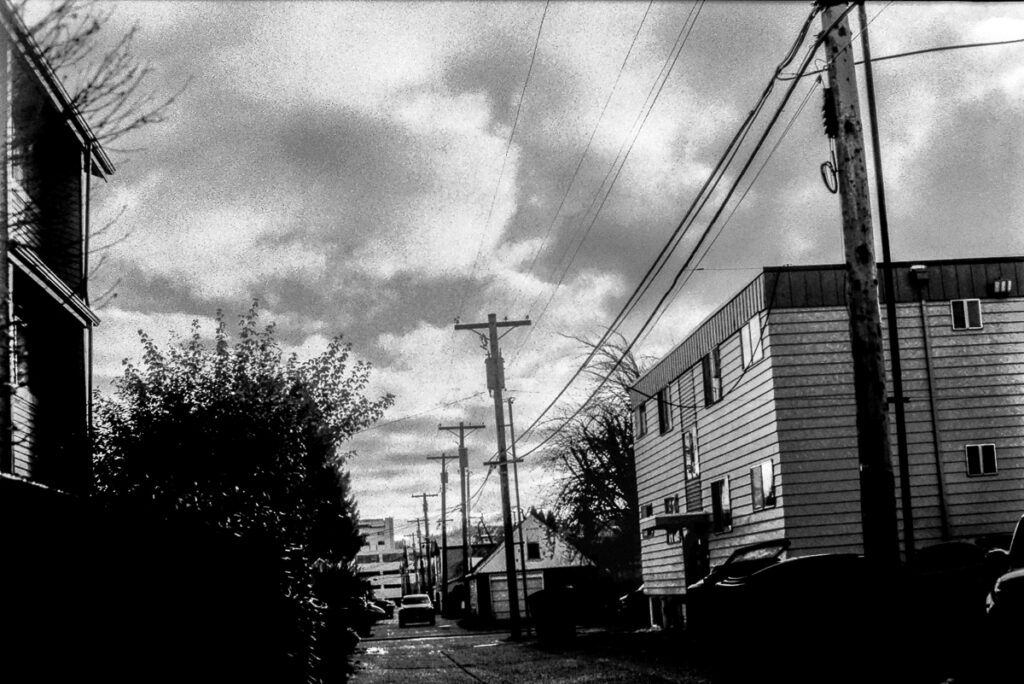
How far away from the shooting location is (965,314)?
2328 cm

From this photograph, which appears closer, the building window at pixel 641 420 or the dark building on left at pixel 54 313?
the dark building on left at pixel 54 313

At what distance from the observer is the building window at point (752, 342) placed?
23.6 m

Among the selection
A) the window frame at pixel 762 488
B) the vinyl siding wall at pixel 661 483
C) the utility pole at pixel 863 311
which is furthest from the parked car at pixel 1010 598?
the vinyl siding wall at pixel 661 483

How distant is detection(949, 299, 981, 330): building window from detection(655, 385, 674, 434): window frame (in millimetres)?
9567

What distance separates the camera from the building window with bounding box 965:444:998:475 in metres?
22.9

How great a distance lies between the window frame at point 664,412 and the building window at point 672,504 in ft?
6.27

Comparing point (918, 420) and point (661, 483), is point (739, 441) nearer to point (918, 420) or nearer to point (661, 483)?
point (918, 420)

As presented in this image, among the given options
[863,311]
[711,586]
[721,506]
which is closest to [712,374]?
[721,506]

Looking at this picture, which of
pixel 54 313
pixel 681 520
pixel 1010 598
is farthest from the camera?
pixel 681 520

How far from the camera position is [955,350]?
2320cm

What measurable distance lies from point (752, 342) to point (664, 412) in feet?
27.6

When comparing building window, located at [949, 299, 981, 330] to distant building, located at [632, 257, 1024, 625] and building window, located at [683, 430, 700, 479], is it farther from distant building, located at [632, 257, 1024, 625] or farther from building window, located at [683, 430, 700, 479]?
building window, located at [683, 430, 700, 479]

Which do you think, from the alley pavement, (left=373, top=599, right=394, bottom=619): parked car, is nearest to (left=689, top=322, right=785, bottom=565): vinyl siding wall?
the alley pavement

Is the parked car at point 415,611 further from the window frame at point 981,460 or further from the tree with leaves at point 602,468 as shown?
the window frame at point 981,460
